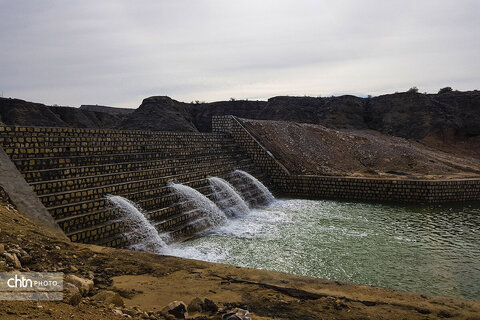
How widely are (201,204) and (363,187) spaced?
639 centimetres

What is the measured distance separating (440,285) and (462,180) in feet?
26.8

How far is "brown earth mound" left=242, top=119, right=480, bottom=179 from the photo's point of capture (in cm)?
1356

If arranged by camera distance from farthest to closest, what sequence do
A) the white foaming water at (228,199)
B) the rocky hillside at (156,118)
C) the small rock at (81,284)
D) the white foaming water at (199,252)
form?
the rocky hillside at (156,118) → the white foaming water at (228,199) → the white foaming water at (199,252) → the small rock at (81,284)

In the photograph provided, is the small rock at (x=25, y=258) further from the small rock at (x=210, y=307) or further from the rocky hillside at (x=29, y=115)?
the rocky hillside at (x=29, y=115)

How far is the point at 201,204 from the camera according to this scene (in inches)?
324

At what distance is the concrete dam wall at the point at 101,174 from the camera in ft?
A: 18.8

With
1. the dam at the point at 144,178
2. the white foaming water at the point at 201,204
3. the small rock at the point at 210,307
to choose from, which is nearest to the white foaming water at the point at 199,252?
the dam at the point at 144,178

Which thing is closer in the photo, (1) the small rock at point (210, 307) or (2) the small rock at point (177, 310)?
(2) the small rock at point (177, 310)

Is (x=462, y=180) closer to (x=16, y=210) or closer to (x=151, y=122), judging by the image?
(x=16, y=210)

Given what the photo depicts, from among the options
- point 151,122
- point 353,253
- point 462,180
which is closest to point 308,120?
point 151,122

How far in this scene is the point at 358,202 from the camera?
37.8 feet

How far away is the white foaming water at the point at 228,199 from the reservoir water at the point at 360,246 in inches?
8.8

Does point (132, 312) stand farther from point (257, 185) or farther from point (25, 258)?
point (257, 185)

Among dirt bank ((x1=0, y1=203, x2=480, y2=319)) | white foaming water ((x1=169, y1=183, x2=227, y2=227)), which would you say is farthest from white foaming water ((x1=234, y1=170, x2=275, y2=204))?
dirt bank ((x1=0, y1=203, x2=480, y2=319))
